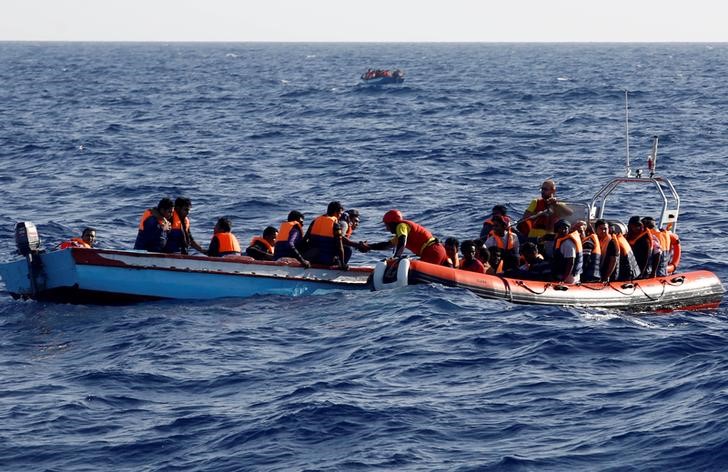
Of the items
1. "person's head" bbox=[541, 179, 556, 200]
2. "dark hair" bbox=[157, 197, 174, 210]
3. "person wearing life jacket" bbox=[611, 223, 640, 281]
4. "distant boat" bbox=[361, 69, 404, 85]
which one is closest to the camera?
"dark hair" bbox=[157, 197, 174, 210]

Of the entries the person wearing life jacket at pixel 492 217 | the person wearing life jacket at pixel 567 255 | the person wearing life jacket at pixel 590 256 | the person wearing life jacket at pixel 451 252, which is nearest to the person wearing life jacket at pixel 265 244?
the person wearing life jacket at pixel 451 252

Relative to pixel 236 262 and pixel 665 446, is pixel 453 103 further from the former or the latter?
pixel 665 446

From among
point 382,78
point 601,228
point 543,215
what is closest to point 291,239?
point 543,215

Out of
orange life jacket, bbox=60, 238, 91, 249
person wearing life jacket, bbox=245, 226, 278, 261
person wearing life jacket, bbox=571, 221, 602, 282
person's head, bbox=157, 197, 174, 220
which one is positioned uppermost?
person's head, bbox=157, 197, 174, 220

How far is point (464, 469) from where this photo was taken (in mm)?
10773

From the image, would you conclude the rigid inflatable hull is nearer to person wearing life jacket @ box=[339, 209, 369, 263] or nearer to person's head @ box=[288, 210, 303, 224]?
person wearing life jacket @ box=[339, 209, 369, 263]

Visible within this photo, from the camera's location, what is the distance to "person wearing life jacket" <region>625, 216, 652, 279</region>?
18422mm

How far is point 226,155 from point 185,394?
87.5 ft

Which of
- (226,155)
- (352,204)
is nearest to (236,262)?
(352,204)

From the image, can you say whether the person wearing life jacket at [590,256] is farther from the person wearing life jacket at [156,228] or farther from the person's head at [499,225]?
the person wearing life jacket at [156,228]

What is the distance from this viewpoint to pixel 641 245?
1855 centimetres

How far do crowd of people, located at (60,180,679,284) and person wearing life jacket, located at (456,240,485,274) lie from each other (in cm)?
2

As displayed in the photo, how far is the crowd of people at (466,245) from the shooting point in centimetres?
1794

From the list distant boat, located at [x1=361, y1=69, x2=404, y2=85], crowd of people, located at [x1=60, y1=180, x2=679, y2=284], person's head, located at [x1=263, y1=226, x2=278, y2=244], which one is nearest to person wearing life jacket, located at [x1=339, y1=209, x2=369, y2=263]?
crowd of people, located at [x1=60, y1=180, x2=679, y2=284]
